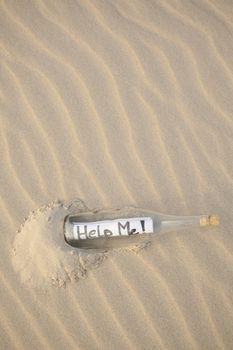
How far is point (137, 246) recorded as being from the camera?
2016mm

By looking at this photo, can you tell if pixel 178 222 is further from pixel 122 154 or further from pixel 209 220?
pixel 122 154

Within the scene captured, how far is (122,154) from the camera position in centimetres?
219

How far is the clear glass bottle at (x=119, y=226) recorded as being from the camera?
1910 mm

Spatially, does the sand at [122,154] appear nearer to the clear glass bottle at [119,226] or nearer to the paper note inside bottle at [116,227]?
the clear glass bottle at [119,226]

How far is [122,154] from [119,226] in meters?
0.48

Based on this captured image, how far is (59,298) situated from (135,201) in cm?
68

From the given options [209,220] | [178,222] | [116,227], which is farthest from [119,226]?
[209,220]

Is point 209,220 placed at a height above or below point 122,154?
below

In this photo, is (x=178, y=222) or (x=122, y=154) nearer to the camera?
(x=178, y=222)

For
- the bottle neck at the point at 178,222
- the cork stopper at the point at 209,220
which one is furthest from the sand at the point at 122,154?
the cork stopper at the point at 209,220

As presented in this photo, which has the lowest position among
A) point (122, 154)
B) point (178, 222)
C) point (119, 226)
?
point (178, 222)

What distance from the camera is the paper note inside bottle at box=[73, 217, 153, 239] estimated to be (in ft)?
6.25

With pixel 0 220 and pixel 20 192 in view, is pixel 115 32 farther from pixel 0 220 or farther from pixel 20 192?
pixel 0 220

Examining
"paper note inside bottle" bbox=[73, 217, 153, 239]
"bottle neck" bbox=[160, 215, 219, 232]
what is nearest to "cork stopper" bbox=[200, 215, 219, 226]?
"bottle neck" bbox=[160, 215, 219, 232]
